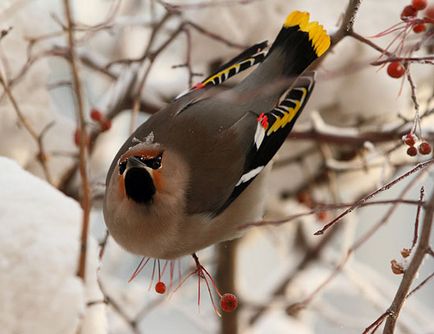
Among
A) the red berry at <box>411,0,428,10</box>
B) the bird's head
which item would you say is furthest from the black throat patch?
the red berry at <box>411,0,428,10</box>

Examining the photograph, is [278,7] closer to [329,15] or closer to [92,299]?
[329,15]

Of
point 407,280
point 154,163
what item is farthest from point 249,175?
point 407,280

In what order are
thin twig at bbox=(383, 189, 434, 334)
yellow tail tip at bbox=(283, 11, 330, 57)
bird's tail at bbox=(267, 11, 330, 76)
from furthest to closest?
1. bird's tail at bbox=(267, 11, 330, 76)
2. yellow tail tip at bbox=(283, 11, 330, 57)
3. thin twig at bbox=(383, 189, 434, 334)

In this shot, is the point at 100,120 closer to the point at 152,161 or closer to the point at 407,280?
the point at 152,161

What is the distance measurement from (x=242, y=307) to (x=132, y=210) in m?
1.44

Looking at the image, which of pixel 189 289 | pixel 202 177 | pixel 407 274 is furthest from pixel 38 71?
pixel 189 289

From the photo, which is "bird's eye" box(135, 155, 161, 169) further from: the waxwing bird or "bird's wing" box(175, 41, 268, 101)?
"bird's wing" box(175, 41, 268, 101)

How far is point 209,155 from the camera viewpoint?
6.88 ft

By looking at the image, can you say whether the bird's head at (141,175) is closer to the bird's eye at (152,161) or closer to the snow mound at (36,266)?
the bird's eye at (152,161)

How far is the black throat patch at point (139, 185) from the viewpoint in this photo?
1.84 m

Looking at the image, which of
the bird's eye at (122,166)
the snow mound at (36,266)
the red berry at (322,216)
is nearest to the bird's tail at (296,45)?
the bird's eye at (122,166)

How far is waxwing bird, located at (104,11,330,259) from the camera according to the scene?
1952mm

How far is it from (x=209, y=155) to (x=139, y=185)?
266 millimetres

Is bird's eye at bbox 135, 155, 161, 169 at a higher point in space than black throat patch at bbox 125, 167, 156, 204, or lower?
higher
